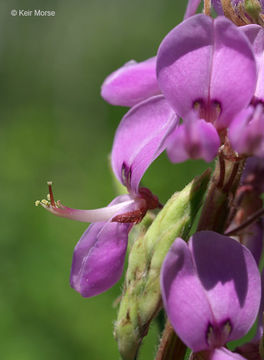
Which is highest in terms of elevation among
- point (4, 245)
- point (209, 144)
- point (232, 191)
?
point (209, 144)

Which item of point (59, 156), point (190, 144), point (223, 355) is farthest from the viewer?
point (59, 156)

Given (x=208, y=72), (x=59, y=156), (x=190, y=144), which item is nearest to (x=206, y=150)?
(x=190, y=144)

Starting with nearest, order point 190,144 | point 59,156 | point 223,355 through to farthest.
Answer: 1. point 190,144
2. point 223,355
3. point 59,156

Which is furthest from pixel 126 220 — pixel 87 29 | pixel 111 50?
pixel 87 29

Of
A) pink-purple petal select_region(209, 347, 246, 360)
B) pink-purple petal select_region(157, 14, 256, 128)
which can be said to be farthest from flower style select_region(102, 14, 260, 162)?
pink-purple petal select_region(209, 347, 246, 360)

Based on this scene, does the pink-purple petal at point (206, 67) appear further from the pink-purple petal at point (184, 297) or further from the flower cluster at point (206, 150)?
the pink-purple petal at point (184, 297)

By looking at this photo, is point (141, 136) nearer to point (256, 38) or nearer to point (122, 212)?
point (122, 212)

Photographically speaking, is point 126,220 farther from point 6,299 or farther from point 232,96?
point 6,299
